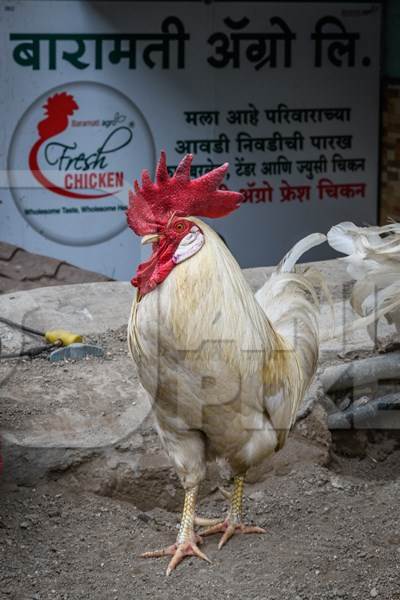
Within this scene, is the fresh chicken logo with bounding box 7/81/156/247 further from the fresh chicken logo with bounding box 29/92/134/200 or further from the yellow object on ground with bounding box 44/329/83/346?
the yellow object on ground with bounding box 44/329/83/346

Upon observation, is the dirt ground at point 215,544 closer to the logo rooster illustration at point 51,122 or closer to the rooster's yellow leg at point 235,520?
the rooster's yellow leg at point 235,520

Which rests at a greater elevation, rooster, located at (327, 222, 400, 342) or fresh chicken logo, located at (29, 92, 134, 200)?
fresh chicken logo, located at (29, 92, 134, 200)

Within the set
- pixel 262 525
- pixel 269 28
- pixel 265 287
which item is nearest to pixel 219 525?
pixel 262 525

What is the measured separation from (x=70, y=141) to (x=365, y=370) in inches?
218

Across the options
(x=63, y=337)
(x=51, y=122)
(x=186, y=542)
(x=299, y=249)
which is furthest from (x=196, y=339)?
(x=51, y=122)

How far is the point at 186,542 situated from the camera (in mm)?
3803

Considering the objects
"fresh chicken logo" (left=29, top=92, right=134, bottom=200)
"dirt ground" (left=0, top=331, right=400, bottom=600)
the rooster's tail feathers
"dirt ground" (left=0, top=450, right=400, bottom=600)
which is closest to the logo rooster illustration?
"fresh chicken logo" (left=29, top=92, right=134, bottom=200)

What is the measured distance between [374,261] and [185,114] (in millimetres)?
6065

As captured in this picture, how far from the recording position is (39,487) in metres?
4.23

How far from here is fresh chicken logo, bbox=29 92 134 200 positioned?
9.71 m

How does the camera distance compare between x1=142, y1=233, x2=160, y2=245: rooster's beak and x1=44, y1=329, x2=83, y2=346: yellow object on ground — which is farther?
x1=44, y1=329, x2=83, y2=346: yellow object on ground

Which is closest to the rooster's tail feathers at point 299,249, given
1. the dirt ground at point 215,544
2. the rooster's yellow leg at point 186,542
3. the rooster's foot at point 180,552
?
the dirt ground at point 215,544

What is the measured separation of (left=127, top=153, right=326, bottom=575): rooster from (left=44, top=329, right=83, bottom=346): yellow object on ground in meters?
1.83

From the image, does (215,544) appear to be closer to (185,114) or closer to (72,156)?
(72,156)
